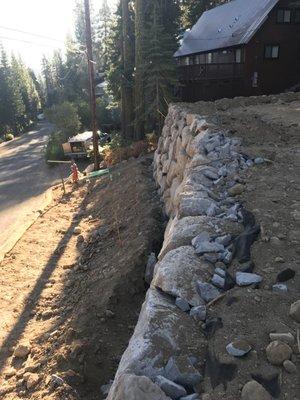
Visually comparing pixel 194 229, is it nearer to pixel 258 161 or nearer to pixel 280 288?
pixel 280 288

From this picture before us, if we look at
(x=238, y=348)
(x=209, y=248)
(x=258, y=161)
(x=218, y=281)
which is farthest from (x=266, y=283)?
(x=258, y=161)

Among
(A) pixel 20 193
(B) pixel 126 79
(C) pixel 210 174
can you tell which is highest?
(B) pixel 126 79

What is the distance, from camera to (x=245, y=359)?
3.46 meters

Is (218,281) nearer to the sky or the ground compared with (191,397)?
nearer to the sky

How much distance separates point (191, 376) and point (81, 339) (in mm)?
3831

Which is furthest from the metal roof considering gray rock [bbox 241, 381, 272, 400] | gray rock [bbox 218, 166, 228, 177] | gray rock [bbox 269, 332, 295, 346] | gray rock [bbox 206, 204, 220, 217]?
gray rock [bbox 241, 381, 272, 400]

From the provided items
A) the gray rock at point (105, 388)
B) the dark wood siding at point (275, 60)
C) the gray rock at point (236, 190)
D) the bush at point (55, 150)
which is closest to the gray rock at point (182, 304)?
the gray rock at point (105, 388)

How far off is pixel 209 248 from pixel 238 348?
5.45ft

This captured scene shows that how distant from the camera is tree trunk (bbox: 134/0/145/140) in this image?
22250mm

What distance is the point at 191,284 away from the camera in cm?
445

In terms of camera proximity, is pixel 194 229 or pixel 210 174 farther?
pixel 210 174

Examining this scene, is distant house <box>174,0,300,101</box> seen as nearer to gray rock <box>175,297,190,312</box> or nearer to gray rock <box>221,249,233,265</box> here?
gray rock <box>221,249,233,265</box>

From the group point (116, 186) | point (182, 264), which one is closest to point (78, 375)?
point (182, 264)

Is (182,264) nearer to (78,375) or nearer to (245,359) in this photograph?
Answer: (245,359)
